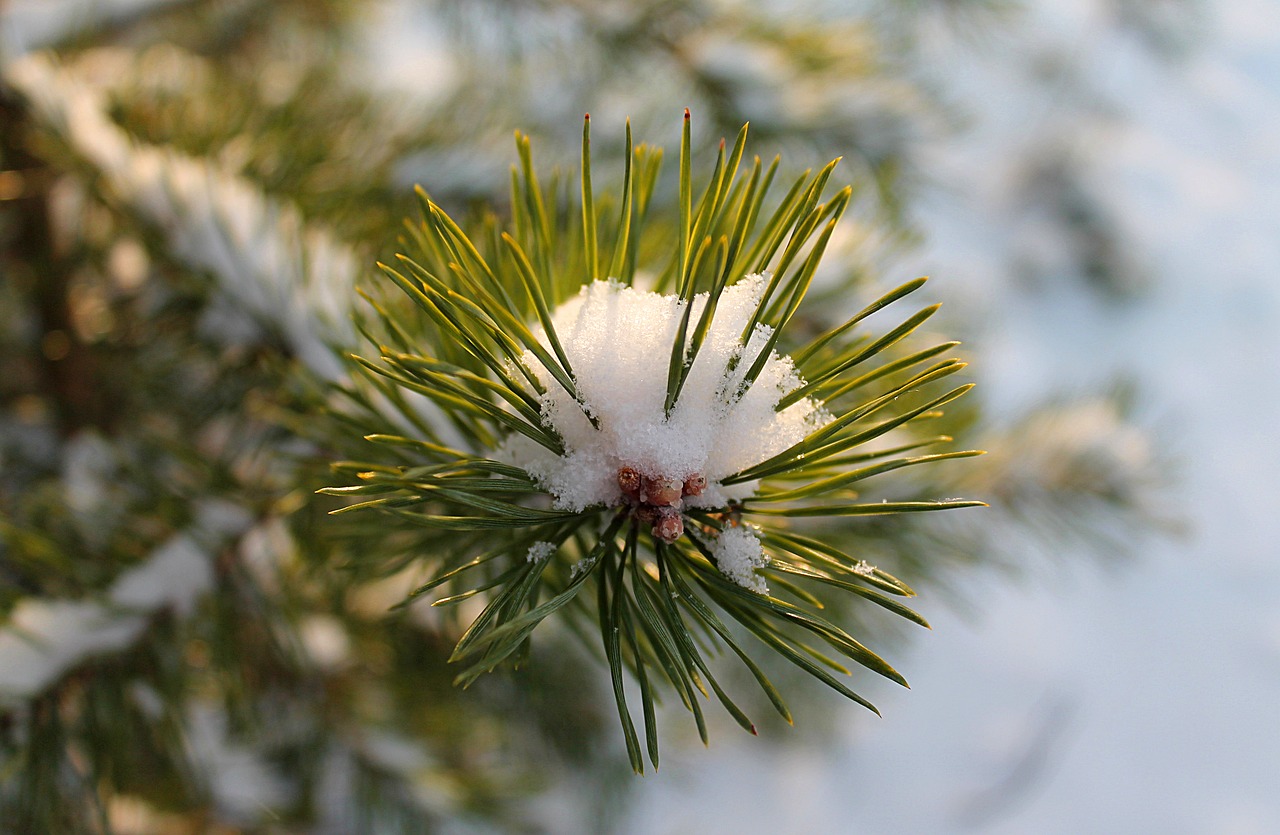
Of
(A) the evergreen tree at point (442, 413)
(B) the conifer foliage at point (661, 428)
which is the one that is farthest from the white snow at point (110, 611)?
(B) the conifer foliage at point (661, 428)

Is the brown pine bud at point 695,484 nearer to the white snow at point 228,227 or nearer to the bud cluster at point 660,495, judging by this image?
the bud cluster at point 660,495

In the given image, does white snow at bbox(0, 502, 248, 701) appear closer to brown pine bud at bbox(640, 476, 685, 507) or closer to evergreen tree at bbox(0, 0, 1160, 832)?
evergreen tree at bbox(0, 0, 1160, 832)

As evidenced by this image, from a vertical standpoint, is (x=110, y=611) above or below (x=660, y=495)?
below

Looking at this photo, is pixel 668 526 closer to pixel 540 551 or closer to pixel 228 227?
pixel 540 551

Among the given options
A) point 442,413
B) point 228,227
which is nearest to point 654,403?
point 442,413

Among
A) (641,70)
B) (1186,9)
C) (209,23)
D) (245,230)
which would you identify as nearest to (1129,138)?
(1186,9)

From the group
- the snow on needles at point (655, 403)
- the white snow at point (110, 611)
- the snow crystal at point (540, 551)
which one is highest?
the snow on needles at point (655, 403)
